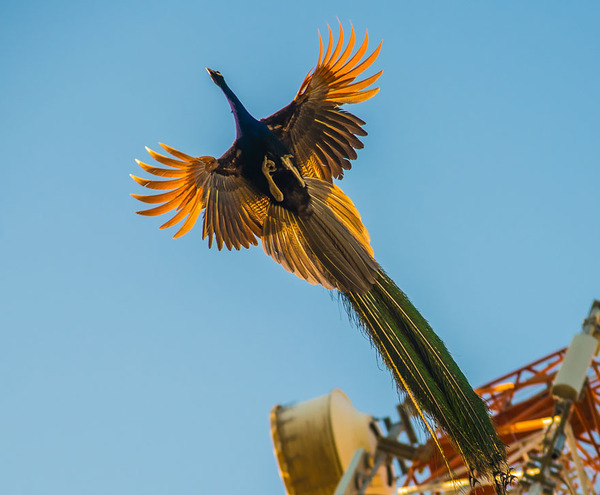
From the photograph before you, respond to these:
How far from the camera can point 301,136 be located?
6.80m

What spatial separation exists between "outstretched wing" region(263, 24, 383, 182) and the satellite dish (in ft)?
27.5

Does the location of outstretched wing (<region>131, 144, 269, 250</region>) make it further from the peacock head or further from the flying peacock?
the peacock head

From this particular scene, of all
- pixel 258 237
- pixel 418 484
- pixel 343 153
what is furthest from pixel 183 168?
pixel 418 484

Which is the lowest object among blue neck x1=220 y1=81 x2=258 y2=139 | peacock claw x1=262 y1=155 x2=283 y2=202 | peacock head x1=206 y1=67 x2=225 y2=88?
peacock claw x1=262 y1=155 x2=283 y2=202

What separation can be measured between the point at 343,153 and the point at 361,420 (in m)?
9.65

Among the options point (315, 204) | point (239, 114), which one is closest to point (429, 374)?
point (315, 204)

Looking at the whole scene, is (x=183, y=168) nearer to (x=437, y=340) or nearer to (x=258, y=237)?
(x=258, y=237)

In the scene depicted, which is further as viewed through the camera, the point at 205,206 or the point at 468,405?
the point at 205,206

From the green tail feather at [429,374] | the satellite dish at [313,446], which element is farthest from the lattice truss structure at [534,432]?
the green tail feather at [429,374]

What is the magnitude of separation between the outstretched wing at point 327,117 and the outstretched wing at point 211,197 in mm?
513

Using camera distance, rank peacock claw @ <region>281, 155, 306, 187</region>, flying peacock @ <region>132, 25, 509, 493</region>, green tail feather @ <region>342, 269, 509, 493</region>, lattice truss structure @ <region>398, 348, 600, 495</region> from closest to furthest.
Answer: green tail feather @ <region>342, 269, 509, 493</region> < flying peacock @ <region>132, 25, 509, 493</region> < peacock claw @ <region>281, 155, 306, 187</region> < lattice truss structure @ <region>398, 348, 600, 495</region>

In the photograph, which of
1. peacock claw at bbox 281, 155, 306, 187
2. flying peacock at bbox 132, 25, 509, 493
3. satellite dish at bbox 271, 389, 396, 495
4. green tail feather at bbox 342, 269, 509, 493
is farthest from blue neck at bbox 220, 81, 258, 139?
satellite dish at bbox 271, 389, 396, 495

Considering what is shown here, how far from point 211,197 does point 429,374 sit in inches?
91.6

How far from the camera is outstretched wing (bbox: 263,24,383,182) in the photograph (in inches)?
261
